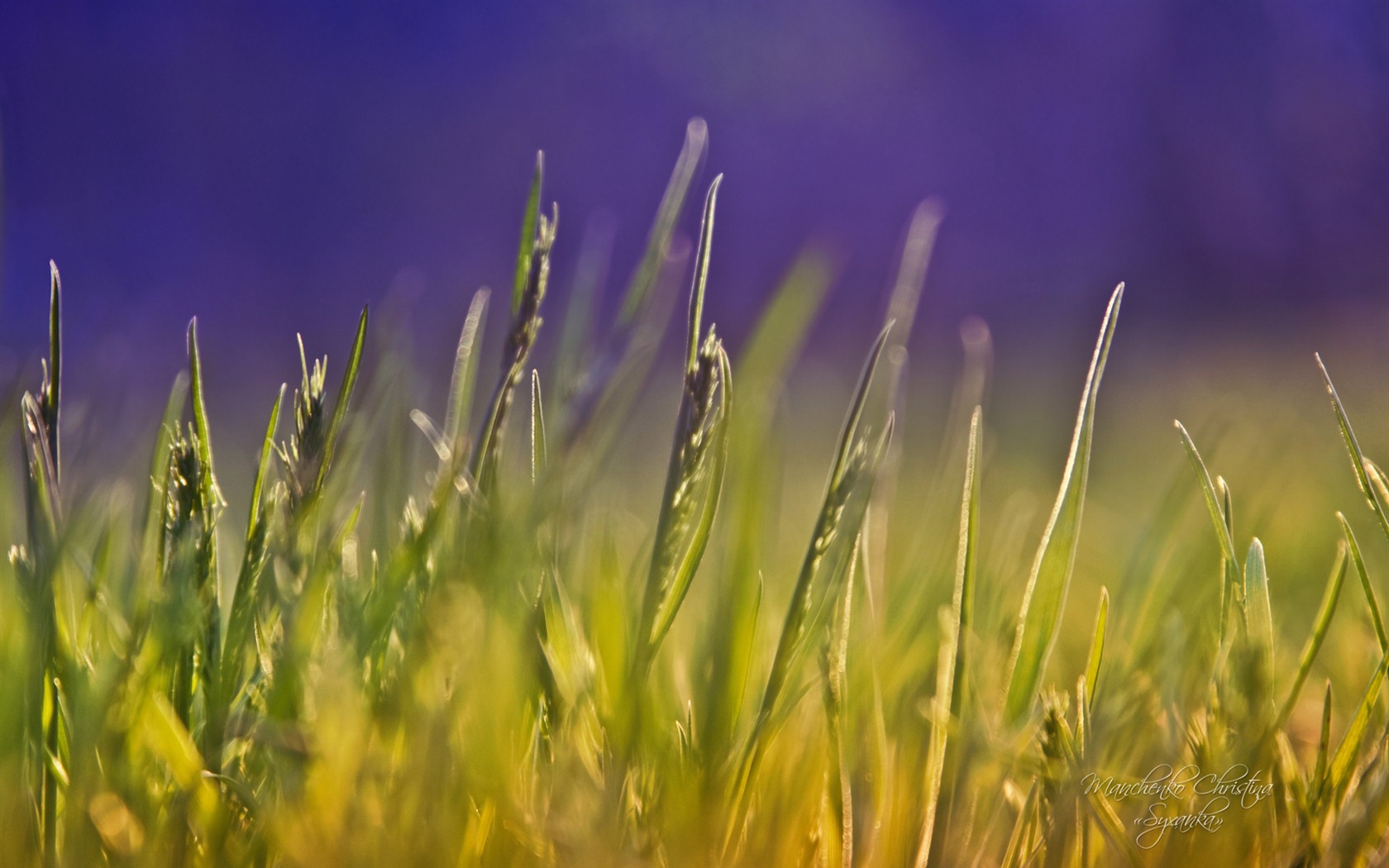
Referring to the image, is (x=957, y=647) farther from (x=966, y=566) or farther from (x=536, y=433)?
(x=536, y=433)

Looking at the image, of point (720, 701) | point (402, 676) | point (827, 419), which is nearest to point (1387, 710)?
point (720, 701)

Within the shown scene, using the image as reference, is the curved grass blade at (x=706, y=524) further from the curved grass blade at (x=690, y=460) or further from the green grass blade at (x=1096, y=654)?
the green grass blade at (x=1096, y=654)

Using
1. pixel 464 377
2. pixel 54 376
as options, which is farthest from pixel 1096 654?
pixel 54 376

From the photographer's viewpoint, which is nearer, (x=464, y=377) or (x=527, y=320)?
(x=527, y=320)

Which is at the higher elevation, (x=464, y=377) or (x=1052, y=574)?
(x=464, y=377)

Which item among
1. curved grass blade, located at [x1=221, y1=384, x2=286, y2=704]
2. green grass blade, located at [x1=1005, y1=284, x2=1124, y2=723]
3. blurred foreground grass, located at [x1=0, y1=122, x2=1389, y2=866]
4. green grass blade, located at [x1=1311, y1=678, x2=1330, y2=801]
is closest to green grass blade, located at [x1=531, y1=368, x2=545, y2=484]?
blurred foreground grass, located at [x1=0, y1=122, x2=1389, y2=866]

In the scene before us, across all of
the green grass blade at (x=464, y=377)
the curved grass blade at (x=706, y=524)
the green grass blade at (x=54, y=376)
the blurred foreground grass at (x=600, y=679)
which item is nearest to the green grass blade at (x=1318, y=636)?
the blurred foreground grass at (x=600, y=679)
